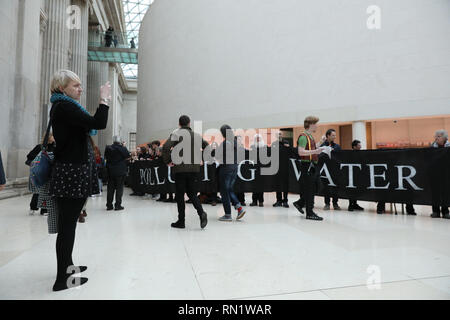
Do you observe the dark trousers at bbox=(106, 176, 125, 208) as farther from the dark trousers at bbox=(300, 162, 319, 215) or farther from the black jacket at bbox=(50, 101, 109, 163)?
the black jacket at bbox=(50, 101, 109, 163)

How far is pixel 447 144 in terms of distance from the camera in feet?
17.7

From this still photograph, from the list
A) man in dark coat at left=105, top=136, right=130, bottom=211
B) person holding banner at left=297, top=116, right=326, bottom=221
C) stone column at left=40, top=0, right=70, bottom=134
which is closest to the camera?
person holding banner at left=297, top=116, right=326, bottom=221

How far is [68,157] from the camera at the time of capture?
2.04m

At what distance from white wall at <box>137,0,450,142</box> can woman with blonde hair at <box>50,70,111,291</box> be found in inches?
396

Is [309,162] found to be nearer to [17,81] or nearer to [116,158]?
[116,158]

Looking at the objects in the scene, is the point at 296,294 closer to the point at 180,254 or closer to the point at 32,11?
the point at 180,254

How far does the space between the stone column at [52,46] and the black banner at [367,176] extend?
9.51 meters

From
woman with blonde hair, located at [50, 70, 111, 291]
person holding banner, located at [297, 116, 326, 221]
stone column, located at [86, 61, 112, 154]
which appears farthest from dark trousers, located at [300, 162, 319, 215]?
stone column, located at [86, 61, 112, 154]

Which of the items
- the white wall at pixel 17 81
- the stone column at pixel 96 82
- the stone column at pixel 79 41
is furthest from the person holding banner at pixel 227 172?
the stone column at pixel 96 82

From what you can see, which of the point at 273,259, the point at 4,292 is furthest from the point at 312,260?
the point at 4,292

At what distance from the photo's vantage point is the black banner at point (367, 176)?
204 inches

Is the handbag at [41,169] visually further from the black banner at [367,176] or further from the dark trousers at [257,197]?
the dark trousers at [257,197]

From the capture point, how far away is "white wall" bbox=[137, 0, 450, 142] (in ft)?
29.8

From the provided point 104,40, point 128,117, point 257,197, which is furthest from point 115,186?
point 128,117
